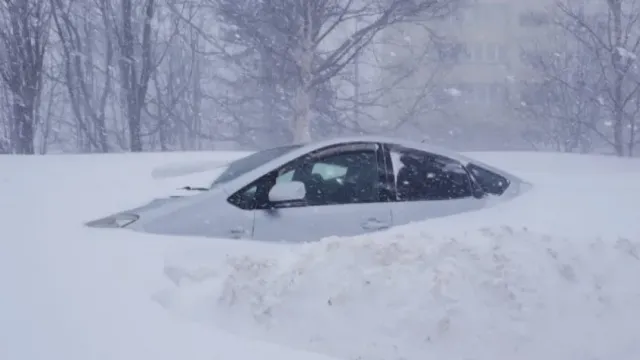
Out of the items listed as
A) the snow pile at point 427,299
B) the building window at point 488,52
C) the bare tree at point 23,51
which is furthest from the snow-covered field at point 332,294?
the building window at point 488,52

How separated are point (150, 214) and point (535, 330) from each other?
2.51 metres

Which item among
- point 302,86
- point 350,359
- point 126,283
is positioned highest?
point 302,86

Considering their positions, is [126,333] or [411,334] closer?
[126,333]

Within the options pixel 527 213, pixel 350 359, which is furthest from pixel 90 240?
pixel 527 213

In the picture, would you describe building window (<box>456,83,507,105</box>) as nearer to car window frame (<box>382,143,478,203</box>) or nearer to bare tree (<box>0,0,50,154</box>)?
bare tree (<box>0,0,50,154</box>)

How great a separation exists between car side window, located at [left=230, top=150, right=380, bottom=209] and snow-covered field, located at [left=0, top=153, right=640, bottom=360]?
701 millimetres

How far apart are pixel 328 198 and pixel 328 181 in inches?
5.7

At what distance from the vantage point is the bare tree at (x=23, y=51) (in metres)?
14.7

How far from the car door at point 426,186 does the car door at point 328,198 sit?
0.09 meters

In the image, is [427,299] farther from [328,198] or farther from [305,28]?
[305,28]

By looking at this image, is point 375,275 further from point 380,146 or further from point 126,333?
point 380,146

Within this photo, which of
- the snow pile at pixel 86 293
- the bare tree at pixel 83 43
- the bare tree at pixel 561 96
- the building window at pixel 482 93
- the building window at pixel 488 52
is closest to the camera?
the snow pile at pixel 86 293

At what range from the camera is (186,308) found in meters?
2.60

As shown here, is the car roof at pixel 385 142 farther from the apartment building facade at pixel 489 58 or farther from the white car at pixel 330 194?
the apartment building facade at pixel 489 58
